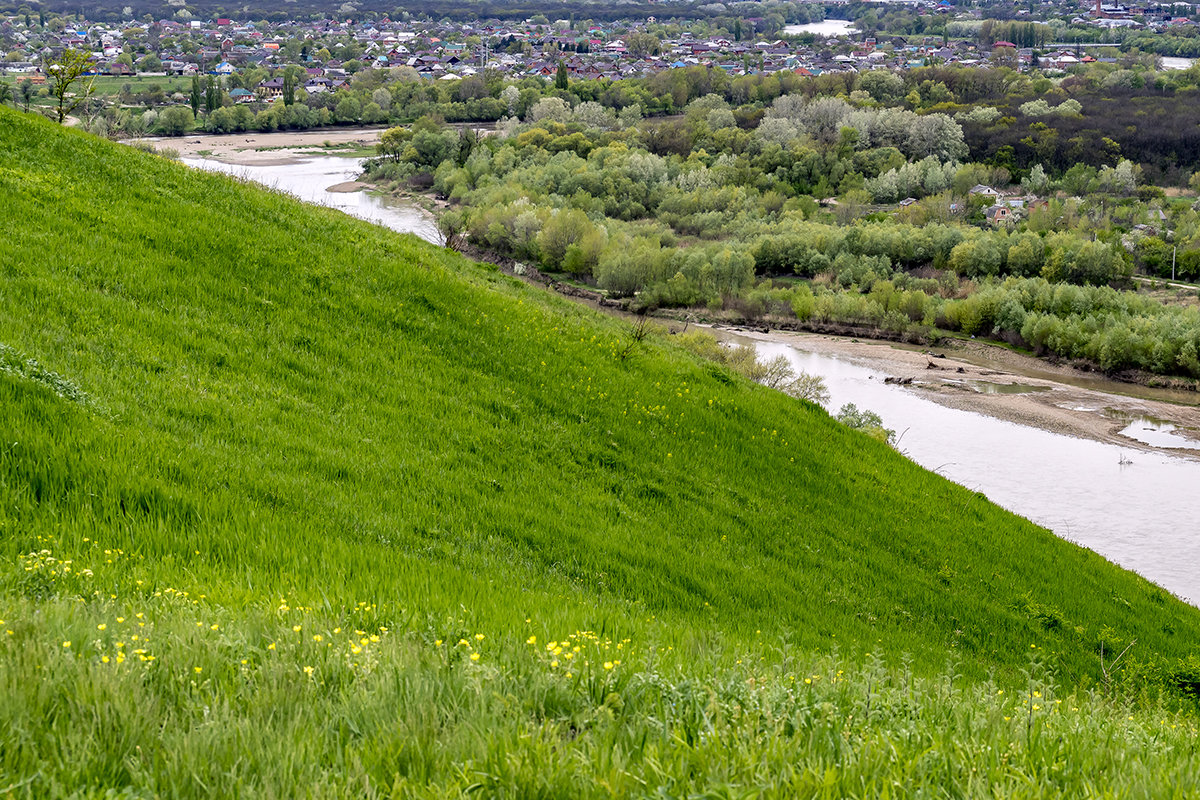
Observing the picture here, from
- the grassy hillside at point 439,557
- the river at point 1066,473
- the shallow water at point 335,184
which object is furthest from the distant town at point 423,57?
the grassy hillside at point 439,557

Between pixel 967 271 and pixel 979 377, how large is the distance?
1942 cm

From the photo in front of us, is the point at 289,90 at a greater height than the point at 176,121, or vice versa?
the point at 289,90

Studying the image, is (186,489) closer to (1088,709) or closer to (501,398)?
(501,398)

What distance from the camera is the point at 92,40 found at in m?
171

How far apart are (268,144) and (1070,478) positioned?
86853mm

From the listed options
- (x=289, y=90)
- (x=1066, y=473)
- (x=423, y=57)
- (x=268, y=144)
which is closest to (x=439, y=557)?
(x=1066, y=473)

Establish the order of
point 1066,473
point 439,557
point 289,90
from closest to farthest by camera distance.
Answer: point 439,557
point 1066,473
point 289,90

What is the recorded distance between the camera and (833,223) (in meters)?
76.4

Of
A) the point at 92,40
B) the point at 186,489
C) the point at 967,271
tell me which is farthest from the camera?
the point at 92,40

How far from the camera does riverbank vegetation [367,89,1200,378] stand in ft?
170

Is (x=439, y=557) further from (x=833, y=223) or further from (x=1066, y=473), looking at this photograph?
(x=833, y=223)

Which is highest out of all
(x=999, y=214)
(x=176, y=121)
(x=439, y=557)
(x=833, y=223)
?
(x=176, y=121)

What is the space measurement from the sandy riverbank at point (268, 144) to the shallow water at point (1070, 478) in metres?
63.4

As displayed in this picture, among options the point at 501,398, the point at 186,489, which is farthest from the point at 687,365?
the point at 186,489
